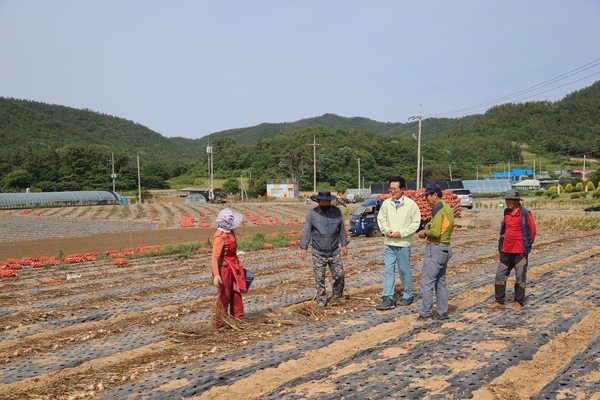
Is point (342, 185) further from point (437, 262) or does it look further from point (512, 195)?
point (437, 262)

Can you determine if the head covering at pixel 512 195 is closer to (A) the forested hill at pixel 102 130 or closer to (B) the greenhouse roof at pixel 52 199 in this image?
(B) the greenhouse roof at pixel 52 199

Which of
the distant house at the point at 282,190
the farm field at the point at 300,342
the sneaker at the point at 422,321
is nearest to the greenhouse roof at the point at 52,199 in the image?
the distant house at the point at 282,190

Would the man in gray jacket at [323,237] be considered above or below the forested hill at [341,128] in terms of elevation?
below

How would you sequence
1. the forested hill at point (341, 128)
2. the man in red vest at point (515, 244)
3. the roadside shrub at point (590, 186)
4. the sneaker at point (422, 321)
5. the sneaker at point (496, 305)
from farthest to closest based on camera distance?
the forested hill at point (341, 128), the roadside shrub at point (590, 186), the sneaker at point (496, 305), the man in red vest at point (515, 244), the sneaker at point (422, 321)

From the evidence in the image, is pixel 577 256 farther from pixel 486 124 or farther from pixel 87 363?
pixel 486 124

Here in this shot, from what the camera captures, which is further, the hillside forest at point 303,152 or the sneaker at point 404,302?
the hillside forest at point 303,152

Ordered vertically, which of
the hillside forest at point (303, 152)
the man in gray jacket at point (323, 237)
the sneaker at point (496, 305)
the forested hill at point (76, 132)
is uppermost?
the forested hill at point (76, 132)

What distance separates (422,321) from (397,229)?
54.1 inches

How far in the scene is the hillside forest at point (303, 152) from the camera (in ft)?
287

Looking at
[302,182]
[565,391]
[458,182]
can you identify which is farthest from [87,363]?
[302,182]

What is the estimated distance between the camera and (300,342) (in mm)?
6293

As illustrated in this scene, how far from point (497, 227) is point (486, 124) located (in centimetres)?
10946

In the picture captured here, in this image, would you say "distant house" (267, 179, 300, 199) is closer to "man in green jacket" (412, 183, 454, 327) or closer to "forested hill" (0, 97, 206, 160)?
"forested hill" (0, 97, 206, 160)

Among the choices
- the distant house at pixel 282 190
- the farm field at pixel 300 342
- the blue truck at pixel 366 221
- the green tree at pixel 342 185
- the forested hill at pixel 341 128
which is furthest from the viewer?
the forested hill at pixel 341 128
